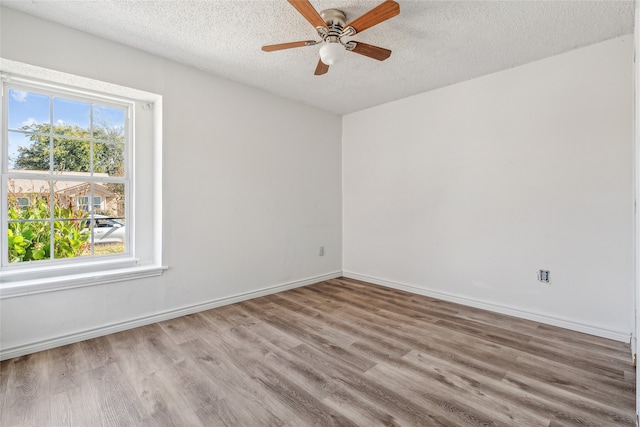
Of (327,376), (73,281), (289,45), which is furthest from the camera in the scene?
(73,281)

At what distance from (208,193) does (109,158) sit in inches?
37.6

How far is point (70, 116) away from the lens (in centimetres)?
264

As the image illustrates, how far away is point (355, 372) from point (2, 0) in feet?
11.8

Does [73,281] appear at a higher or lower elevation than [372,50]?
lower

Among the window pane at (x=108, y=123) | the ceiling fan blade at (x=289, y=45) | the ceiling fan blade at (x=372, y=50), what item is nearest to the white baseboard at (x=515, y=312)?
the ceiling fan blade at (x=372, y=50)

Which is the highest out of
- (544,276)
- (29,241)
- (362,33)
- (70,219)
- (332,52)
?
(362,33)

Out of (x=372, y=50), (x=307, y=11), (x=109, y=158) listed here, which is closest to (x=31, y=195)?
(x=109, y=158)

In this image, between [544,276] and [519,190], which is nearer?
[544,276]

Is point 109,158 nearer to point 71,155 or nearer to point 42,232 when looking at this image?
point 71,155

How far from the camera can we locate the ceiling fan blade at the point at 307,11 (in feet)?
5.69

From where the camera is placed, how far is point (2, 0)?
2.06m

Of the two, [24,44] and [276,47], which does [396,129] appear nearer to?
[276,47]

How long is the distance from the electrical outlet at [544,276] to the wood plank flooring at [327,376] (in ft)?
1.42

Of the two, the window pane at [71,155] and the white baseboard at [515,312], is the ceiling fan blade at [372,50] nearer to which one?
the window pane at [71,155]
